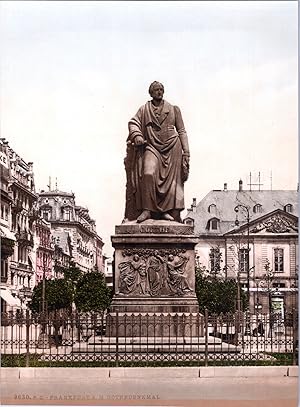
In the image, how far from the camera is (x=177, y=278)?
13430mm

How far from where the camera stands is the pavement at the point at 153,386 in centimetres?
1074

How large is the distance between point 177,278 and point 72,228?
1198 centimetres

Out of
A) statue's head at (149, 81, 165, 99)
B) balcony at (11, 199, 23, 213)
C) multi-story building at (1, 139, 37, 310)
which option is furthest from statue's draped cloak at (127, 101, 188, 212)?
balcony at (11, 199, 23, 213)

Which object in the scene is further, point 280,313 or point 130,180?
point 280,313

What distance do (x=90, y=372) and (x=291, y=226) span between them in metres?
12.3

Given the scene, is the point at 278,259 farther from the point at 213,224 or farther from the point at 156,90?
the point at 156,90

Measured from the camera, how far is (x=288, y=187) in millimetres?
17391

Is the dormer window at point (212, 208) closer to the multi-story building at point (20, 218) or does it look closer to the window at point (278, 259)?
the window at point (278, 259)

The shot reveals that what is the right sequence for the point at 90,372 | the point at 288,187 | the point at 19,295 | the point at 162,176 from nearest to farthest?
the point at 90,372, the point at 162,176, the point at 288,187, the point at 19,295

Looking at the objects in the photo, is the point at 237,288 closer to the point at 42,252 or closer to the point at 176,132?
the point at 42,252

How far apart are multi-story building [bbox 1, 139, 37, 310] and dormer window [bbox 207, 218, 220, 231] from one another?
5.74 m

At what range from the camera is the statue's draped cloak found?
543 inches

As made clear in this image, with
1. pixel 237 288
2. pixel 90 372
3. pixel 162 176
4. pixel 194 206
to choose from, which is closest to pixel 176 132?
pixel 162 176

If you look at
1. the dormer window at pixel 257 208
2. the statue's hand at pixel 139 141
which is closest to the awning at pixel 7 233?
the statue's hand at pixel 139 141
